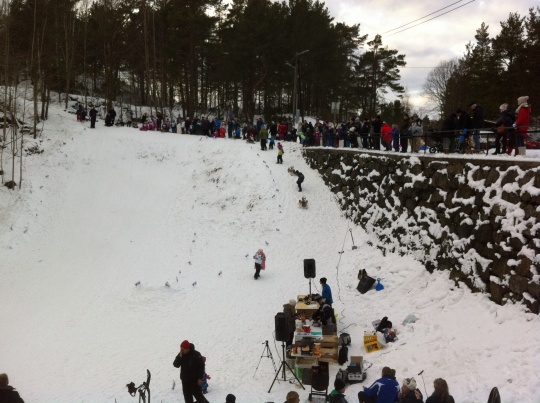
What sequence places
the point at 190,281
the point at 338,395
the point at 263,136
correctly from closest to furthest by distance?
the point at 338,395 < the point at 190,281 < the point at 263,136

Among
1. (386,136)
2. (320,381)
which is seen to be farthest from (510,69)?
(320,381)

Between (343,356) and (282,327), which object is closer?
(282,327)

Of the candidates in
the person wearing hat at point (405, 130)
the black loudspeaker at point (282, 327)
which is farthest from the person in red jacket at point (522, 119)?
the black loudspeaker at point (282, 327)

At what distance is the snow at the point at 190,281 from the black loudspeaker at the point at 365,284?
213 millimetres

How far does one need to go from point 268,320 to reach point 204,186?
35.6ft

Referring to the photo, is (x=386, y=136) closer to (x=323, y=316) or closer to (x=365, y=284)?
(x=365, y=284)

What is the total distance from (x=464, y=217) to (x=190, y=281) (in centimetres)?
927

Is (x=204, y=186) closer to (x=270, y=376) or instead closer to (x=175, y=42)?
(x=270, y=376)

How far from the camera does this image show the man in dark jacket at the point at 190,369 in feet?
23.2

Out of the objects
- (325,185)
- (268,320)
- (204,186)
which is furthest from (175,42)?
(268,320)

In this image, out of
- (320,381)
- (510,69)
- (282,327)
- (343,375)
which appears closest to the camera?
(320,381)

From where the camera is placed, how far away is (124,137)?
25297 millimetres

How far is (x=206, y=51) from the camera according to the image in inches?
1519

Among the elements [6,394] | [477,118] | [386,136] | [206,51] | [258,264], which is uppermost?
[206,51]
